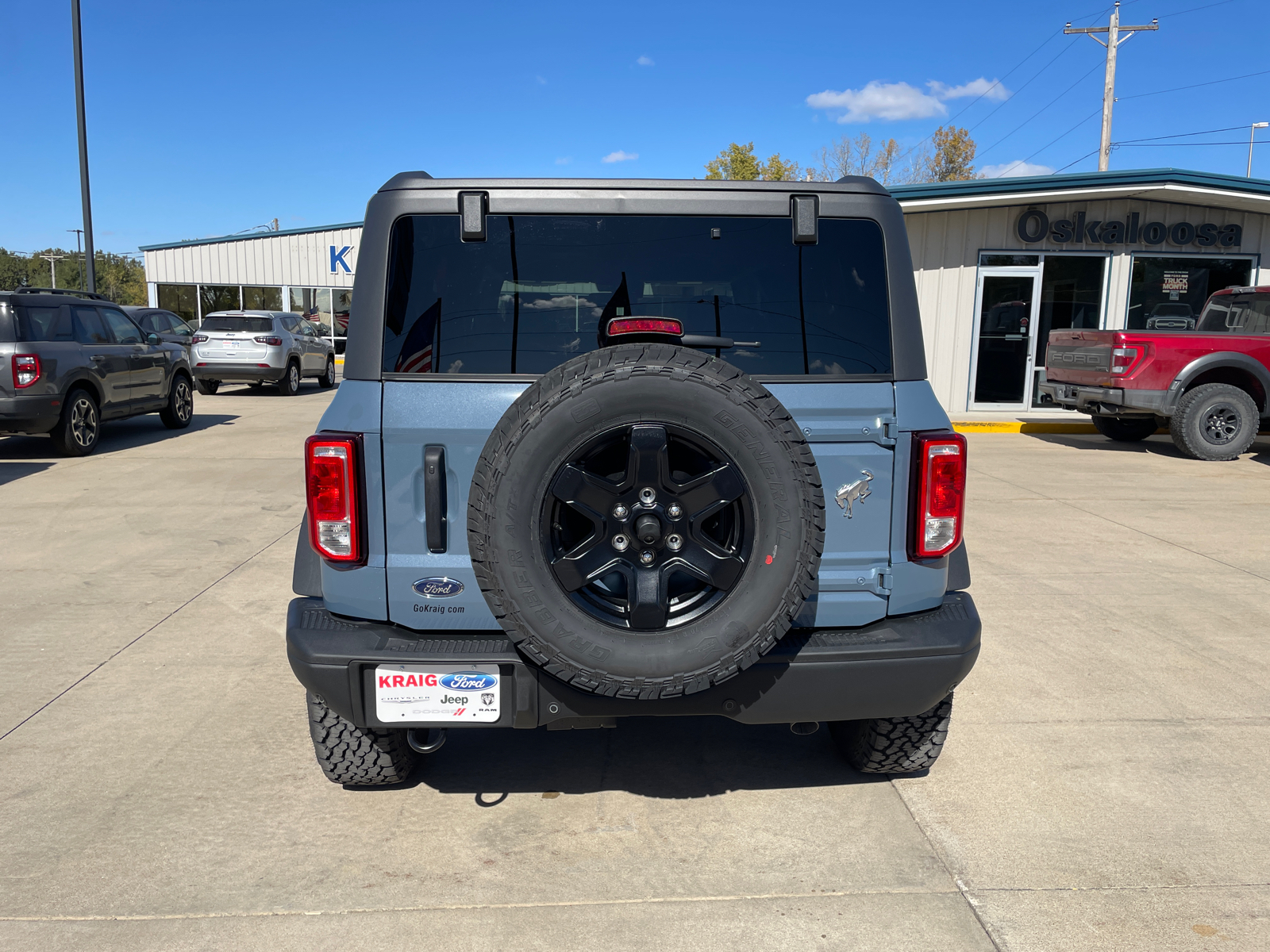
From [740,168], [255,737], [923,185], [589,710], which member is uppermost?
[740,168]

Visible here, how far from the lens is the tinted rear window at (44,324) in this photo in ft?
34.0

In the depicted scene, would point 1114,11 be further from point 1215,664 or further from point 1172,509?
point 1215,664

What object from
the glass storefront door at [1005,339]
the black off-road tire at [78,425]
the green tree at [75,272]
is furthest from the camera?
the green tree at [75,272]

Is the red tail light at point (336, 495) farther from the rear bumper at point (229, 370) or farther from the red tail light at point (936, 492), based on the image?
the rear bumper at point (229, 370)

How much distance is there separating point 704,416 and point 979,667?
2839 mm

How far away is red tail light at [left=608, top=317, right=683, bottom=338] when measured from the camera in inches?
110

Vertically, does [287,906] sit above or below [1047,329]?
below

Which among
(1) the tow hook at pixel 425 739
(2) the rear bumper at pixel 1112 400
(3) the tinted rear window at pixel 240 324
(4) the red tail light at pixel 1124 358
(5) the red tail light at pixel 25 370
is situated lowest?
(1) the tow hook at pixel 425 739

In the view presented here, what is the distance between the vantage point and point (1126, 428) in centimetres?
1372

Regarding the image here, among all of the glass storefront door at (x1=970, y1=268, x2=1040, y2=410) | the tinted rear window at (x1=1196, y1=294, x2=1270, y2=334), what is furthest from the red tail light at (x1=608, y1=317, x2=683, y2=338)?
the glass storefront door at (x1=970, y1=268, x2=1040, y2=410)

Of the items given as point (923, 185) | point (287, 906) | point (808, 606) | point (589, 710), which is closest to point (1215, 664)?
point (808, 606)

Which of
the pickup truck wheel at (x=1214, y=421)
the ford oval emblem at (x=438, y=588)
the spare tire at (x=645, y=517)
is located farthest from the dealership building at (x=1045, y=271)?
the ford oval emblem at (x=438, y=588)

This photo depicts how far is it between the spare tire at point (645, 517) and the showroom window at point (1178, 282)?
15744 millimetres

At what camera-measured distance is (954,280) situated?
15867 mm
